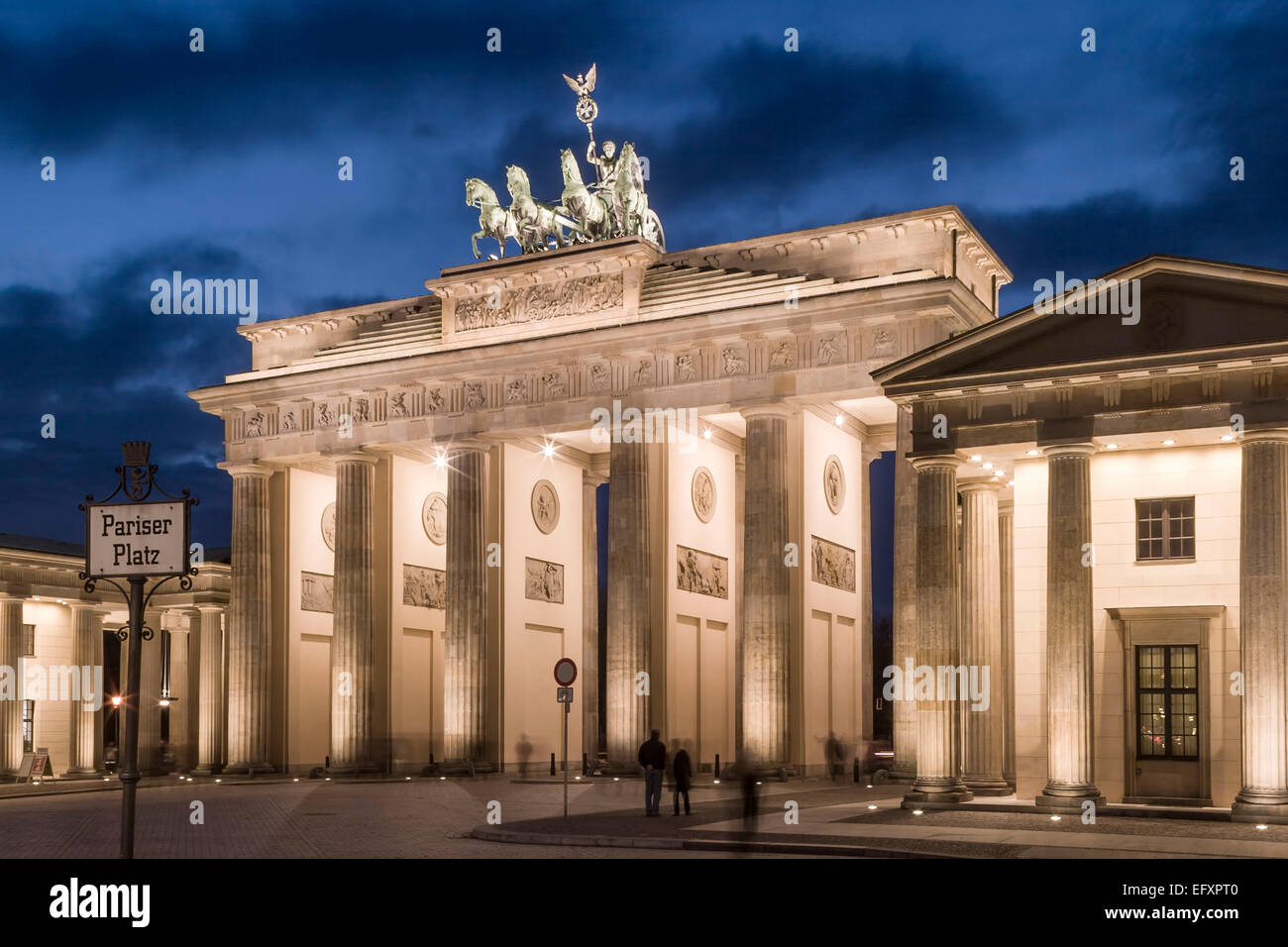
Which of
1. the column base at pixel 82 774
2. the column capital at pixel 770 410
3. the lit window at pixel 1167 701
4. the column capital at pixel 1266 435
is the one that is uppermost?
the column capital at pixel 770 410

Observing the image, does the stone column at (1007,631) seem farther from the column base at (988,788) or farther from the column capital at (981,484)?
the column base at (988,788)

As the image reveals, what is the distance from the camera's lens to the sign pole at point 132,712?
15.0m

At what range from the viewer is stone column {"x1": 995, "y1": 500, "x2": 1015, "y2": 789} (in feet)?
Result: 119

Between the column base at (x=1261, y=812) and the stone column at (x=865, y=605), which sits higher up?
the stone column at (x=865, y=605)

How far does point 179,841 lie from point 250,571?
30501 millimetres

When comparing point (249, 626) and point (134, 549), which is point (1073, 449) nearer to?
point (134, 549)

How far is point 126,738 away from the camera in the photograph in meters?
15.4

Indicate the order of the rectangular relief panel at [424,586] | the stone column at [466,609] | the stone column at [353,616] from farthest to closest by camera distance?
the rectangular relief panel at [424,586] < the stone column at [353,616] < the stone column at [466,609]

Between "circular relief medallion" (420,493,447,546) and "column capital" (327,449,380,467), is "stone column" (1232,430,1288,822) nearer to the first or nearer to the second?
"column capital" (327,449,380,467)

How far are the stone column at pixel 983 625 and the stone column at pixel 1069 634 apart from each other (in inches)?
164

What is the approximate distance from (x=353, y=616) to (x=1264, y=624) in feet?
109

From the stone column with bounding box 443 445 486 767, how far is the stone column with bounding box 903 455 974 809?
21.8 metres

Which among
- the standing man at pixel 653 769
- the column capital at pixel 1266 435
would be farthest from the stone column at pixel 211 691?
the column capital at pixel 1266 435
